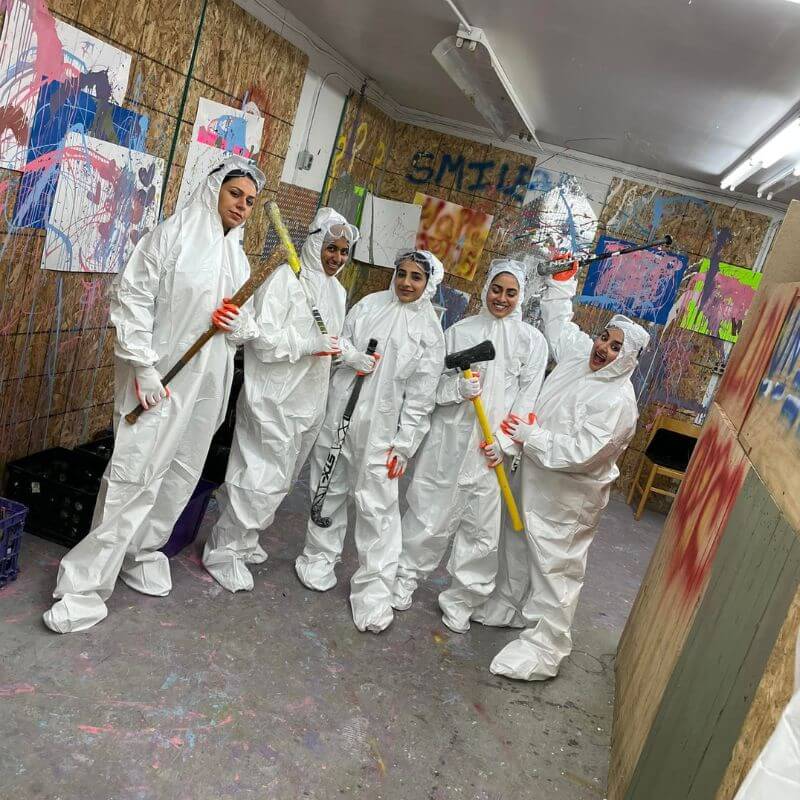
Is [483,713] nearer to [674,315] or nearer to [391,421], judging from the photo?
[391,421]

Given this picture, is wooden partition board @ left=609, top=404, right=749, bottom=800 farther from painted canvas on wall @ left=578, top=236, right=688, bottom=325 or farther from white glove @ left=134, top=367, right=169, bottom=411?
painted canvas on wall @ left=578, top=236, right=688, bottom=325

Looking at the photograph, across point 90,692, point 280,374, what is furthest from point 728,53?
point 90,692

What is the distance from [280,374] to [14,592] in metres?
1.33

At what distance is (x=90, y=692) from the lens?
2.45 metres

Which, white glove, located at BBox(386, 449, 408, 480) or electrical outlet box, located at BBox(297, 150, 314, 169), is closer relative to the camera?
white glove, located at BBox(386, 449, 408, 480)

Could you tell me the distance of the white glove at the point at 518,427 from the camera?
332 centimetres

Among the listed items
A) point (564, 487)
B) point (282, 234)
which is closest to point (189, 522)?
point (282, 234)

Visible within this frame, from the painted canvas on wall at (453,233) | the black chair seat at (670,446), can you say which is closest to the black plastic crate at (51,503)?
the painted canvas on wall at (453,233)

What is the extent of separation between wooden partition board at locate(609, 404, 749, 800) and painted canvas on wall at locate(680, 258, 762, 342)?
3635 mm

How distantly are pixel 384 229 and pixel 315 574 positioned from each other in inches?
171

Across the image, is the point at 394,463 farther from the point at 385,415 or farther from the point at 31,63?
the point at 31,63

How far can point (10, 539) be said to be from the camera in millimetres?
2875

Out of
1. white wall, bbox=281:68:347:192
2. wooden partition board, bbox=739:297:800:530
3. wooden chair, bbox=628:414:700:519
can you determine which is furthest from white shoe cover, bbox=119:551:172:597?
wooden chair, bbox=628:414:700:519

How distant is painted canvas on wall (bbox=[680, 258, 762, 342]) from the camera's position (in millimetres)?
6703
